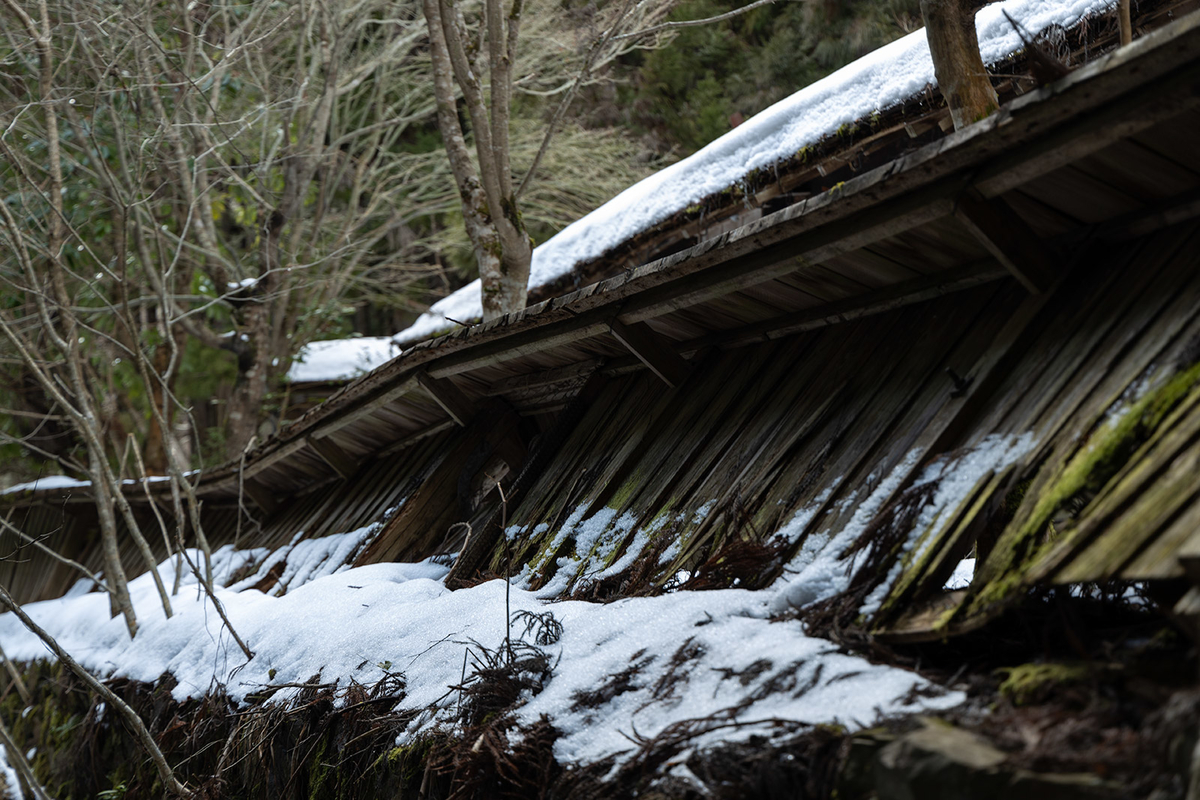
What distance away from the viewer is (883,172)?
2.54m

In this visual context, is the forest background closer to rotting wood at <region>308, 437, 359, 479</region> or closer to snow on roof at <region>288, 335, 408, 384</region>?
snow on roof at <region>288, 335, 408, 384</region>

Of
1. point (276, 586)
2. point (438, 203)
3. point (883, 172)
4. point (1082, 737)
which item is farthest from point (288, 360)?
point (1082, 737)

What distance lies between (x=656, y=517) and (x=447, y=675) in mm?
972

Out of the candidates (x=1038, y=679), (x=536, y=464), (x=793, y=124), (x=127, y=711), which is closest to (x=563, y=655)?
(x=1038, y=679)

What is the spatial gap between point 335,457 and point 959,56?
5.15 metres

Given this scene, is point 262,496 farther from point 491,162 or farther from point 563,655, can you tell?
point 563,655

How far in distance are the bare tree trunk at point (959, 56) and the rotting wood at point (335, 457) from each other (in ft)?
15.9

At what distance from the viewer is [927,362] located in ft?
9.70

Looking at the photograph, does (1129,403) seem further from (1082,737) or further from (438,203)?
(438,203)

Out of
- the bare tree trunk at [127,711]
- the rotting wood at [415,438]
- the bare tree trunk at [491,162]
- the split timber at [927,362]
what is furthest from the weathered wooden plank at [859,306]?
the bare tree trunk at [491,162]

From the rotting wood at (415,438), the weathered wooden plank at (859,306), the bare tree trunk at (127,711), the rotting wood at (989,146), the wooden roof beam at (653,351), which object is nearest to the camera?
the rotting wood at (989,146)

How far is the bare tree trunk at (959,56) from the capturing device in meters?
4.43

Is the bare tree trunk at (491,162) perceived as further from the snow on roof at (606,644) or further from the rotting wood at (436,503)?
the snow on roof at (606,644)

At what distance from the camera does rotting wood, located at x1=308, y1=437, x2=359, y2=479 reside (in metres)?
7.08
